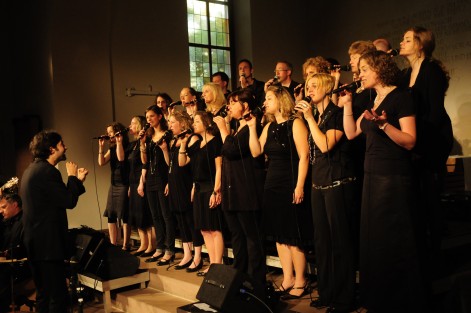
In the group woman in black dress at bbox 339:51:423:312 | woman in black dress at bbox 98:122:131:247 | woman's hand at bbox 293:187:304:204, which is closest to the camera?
woman in black dress at bbox 339:51:423:312

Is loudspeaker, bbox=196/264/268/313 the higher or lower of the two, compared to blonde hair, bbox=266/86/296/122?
lower

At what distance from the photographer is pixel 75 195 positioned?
152 inches

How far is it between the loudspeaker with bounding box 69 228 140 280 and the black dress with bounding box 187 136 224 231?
96cm

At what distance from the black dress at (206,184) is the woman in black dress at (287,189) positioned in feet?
2.29

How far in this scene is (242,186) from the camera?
3814mm

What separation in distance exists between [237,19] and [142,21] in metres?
2.24

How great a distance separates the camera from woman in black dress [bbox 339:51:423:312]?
8.95 feet

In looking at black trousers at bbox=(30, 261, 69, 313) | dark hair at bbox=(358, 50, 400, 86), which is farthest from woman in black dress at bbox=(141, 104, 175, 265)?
dark hair at bbox=(358, 50, 400, 86)

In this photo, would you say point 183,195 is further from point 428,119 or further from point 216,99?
point 428,119

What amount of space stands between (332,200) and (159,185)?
239 cm

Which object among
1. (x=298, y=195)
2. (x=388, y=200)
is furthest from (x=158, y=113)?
(x=388, y=200)

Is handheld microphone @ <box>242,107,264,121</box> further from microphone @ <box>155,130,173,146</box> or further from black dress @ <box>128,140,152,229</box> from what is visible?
black dress @ <box>128,140,152,229</box>

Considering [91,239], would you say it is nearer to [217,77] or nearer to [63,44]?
[217,77]

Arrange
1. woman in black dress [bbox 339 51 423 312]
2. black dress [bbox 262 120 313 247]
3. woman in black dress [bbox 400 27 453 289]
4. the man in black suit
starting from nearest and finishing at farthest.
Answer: woman in black dress [bbox 339 51 423 312] → woman in black dress [bbox 400 27 453 289] → black dress [bbox 262 120 313 247] → the man in black suit
